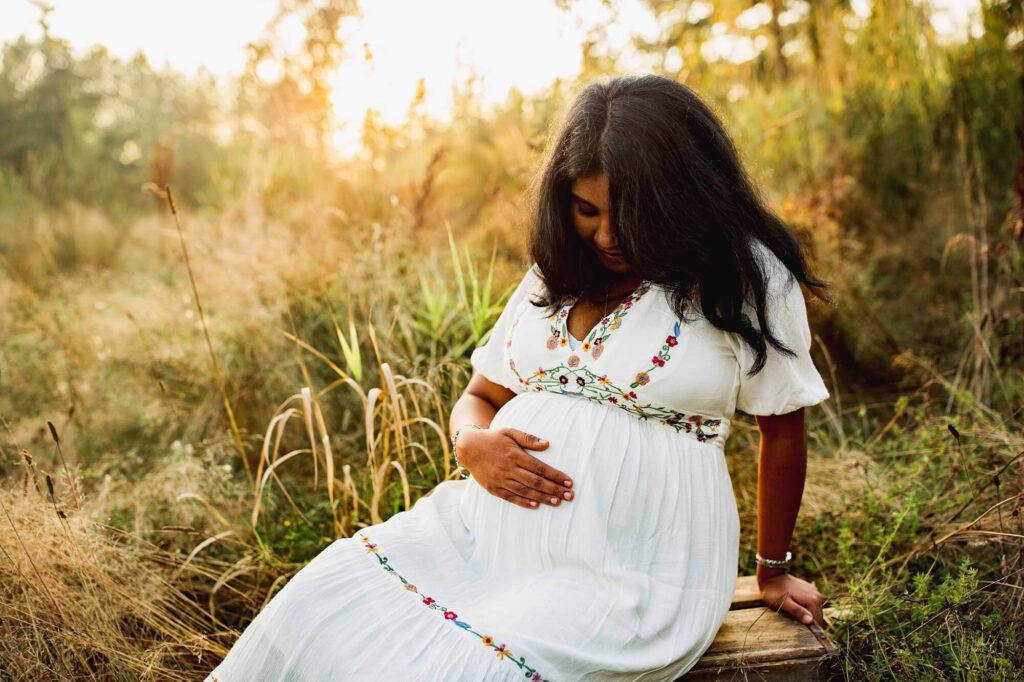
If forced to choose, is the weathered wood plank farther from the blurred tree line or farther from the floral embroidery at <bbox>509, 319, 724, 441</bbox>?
the blurred tree line

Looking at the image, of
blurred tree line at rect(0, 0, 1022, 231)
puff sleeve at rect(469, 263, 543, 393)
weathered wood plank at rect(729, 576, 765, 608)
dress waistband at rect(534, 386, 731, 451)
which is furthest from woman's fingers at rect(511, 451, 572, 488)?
blurred tree line at rect(0, 0, 1022, 231)

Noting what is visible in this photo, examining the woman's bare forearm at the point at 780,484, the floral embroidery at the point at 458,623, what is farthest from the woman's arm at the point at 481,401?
the woman's bare forearm at the point at 780,484

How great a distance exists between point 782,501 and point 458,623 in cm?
80

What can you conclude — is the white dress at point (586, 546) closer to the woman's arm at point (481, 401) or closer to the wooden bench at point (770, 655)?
the wooden bench at point (770, 655)

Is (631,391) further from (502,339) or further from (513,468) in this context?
(502,339)

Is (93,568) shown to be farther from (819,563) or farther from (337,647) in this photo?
(819,563)

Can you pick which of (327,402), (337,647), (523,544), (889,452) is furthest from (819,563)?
(327,402)

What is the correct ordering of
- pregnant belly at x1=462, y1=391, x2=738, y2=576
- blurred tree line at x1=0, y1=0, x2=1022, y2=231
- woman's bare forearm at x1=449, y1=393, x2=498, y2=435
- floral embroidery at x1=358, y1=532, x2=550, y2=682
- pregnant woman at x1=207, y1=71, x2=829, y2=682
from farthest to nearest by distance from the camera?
1. blurred tree line at x1=0, y1=0, x2=1022, y2=231
2. woman's bare forearm at x1=449, y1=393, x2=498, y2=435
3. pregnant belly at x1=462, y1=391, x2=738, y2=576
4. pregnant woman at x1=207, y1=71, x2=829, y2=682
5. floral embroidery at x1=358, y1=532, x2=550, y2=682

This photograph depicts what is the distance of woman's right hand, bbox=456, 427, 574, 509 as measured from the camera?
1615 millimetres

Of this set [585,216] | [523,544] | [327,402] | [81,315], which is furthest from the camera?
[81,315]

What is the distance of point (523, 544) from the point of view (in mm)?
1627

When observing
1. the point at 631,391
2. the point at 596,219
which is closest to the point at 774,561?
the point at 631,391

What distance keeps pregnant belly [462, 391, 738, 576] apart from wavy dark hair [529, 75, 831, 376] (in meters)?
0.27

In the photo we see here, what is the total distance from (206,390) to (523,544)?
7.65 ft
